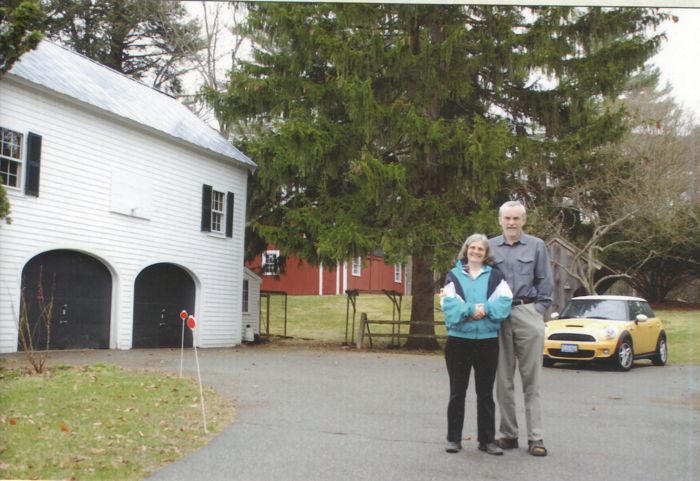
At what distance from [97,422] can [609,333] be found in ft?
18.7

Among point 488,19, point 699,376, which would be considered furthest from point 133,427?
point 488,19

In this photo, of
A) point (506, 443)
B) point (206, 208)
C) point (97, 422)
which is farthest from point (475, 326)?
point (206, 208)

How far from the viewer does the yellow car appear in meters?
6.89

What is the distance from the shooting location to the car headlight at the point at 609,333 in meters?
8.53

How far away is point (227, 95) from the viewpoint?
1523 cm

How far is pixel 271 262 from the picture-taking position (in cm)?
1938

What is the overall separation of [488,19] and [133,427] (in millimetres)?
9346

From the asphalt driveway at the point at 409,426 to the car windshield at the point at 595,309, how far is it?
0.72 metres

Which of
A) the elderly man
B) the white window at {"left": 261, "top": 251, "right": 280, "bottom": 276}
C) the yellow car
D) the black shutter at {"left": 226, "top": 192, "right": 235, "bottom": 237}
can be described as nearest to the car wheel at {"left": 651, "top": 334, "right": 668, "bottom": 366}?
the yellow car

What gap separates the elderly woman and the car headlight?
3.97 m

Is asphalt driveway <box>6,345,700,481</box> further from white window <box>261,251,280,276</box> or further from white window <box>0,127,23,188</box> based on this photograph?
white window <box>261,251,280,276</box>

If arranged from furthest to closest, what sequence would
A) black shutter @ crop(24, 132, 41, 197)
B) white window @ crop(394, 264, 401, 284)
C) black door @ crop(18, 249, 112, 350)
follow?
1. white window @ crop(394, 264, 401, 284)
2. black door @ crop(18, 249, 112, 350)
3. black shutter @ crop(24, 132, 41, 197)

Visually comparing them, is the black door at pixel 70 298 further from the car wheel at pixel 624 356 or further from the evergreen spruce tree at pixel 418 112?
the car wheel at pixel 624 356

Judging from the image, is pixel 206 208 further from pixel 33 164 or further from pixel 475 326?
pixel 475 326
